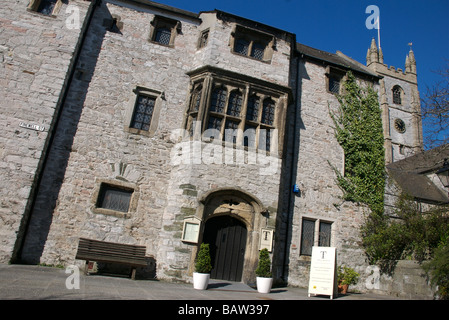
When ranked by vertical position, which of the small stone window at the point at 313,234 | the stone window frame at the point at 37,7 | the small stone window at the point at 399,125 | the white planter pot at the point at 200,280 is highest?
the small stone window at the point at 399,125

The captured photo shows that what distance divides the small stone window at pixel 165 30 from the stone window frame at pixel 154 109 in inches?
90.1

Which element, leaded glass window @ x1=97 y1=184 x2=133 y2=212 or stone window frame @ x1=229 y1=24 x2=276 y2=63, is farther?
stone window frame @ x1=229 y1=24 x2=276 y2=63

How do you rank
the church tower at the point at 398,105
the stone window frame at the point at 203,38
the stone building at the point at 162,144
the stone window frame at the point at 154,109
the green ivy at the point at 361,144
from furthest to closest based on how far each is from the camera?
the church tower at the point at 398,105 → the green ivy at the point at 361,144 → the stone window frame at the point at 203,38 → the stone window frame at the point at 154,109 → the stone building at the point at 162,144

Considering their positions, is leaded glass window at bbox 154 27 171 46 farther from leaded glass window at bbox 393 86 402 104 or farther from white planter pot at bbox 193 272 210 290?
leaded glass window at bbox 393 86 402 104

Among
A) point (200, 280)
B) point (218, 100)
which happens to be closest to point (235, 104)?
point (218, 100)

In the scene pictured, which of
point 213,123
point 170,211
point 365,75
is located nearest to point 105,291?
point 170,211

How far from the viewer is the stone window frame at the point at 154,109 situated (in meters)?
10.4

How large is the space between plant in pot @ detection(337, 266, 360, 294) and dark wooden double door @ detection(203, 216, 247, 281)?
341 centimetres

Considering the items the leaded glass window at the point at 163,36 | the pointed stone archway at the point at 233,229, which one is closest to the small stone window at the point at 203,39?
the leaded glass window at the point at 163,36

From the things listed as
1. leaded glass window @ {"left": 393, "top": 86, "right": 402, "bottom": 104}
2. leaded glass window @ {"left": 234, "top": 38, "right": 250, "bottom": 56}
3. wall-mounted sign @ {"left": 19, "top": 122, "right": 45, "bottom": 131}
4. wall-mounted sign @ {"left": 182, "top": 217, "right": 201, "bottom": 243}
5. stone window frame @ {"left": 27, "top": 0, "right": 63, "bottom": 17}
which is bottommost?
wall-mounted sign @ {"left": 182, "top": 217, "right": 201, "bottom": 243}

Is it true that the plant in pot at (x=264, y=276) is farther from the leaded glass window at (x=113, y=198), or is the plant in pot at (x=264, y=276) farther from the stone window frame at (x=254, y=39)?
the stone window frame at (x=254, y=39)

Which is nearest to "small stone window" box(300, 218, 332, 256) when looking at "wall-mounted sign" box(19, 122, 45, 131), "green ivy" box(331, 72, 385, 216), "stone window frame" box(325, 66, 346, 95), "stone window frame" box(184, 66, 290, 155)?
"green ivy" box(331, 72, 385, 216)

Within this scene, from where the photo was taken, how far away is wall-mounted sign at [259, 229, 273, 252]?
9297mm

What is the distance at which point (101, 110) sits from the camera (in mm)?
10281
